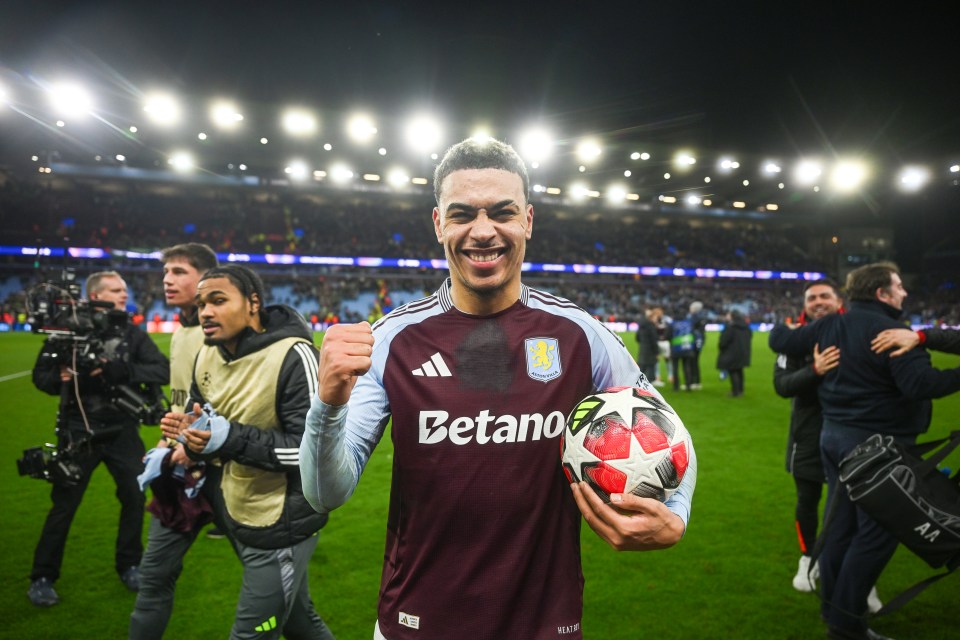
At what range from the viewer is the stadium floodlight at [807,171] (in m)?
32.3

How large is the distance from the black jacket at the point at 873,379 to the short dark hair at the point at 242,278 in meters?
3.93

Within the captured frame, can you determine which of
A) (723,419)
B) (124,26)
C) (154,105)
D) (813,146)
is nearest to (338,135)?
(154,105)

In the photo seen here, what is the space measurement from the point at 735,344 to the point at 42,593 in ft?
40.8

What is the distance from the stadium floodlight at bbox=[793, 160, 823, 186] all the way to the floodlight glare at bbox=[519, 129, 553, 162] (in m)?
15.0

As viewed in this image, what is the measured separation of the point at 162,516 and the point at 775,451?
8487 mm

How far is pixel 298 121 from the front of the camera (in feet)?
92.0

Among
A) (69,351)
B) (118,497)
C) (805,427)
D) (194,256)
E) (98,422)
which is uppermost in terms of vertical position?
(194,256)

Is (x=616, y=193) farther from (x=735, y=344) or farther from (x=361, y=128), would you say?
(x=735, y=344)

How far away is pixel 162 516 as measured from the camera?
310 cm

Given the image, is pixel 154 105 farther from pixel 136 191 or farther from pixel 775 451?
pixel 775 451

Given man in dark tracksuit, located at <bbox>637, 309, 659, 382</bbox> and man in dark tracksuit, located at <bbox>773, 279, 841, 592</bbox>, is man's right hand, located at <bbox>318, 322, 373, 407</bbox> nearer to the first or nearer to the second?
man in dark tracksuit, located at <bbox>773, 279, 841, 592</bbox>

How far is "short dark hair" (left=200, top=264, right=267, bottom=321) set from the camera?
3.04m

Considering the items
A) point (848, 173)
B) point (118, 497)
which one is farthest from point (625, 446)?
point (848, 173)

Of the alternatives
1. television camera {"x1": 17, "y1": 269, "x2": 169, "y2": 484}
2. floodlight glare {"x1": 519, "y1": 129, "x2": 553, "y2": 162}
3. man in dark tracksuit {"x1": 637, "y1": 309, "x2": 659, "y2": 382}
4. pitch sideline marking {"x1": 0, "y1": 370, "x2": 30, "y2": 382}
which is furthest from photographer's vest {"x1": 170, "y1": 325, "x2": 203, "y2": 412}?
floodlight glare {"x1": 519, "y1": 129, "x2": 553, "y2": 162}
